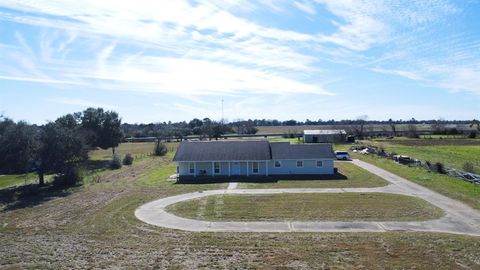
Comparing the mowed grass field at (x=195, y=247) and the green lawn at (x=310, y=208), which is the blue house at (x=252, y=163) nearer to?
the green lawn at (x=310, y=208)

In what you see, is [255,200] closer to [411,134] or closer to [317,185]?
[317,185]

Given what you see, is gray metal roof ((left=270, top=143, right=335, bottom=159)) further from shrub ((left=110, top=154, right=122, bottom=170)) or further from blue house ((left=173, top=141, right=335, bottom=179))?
shrub ((left=110, top=154, right=122, bottom=170))

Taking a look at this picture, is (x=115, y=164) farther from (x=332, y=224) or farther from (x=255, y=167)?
(x=332, y=224)

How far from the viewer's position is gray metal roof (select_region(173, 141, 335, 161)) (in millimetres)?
44062

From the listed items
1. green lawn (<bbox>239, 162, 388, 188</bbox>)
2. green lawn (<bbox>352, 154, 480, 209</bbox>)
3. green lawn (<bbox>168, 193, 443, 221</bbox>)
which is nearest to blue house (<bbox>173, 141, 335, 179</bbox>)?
green lawn (<bbox>239, 162, 388, 188</bbox>)

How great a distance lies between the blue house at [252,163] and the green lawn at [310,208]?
1179 centimetres

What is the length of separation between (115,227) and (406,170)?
1348 inches

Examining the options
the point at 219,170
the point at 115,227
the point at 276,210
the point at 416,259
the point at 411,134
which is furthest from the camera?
the point at 411,134

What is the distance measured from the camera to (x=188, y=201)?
3061cm

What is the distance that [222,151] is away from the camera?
148 feet

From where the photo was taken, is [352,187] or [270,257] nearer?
[270,257]

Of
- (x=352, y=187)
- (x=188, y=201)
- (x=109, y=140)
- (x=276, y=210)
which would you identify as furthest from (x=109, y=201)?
(x=109, y=140)

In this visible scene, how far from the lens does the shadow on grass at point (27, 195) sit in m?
31.6

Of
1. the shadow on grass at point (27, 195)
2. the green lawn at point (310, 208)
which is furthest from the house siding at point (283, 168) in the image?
the shadow on grass at point (27, 195)
